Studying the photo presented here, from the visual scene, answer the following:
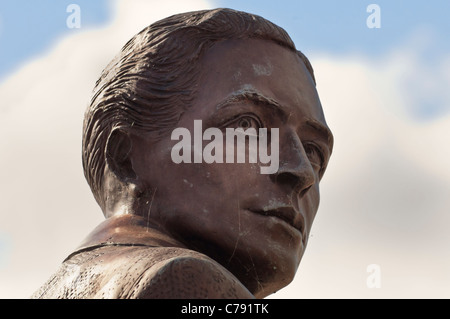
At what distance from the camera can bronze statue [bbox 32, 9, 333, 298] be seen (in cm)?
817

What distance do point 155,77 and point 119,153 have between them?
591mm

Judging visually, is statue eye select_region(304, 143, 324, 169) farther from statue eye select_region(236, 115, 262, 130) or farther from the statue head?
statue eye select_region(236, 115, 262, 130)

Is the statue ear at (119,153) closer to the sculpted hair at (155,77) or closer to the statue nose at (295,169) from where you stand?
the sculpted hair at (155,77)

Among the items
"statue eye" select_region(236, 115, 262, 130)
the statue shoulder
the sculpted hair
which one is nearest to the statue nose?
"statue eye" select_region(236, 115, 262, 130)

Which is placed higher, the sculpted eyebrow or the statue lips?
the sculpted eyebrow

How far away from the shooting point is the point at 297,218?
8.45 meters

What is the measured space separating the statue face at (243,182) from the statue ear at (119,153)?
0.09m

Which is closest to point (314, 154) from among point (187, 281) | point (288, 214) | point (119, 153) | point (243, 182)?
point (288, 214)

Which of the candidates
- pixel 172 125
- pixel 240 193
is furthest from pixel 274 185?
pixel 172 125

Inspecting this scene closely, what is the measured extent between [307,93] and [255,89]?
0.56 m

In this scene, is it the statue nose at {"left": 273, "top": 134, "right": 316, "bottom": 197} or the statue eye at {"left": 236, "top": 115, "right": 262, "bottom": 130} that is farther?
the statue eye at {"left": 236, "top": 115, "right": 262, "bottom": 130}

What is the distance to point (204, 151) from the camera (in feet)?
27.3

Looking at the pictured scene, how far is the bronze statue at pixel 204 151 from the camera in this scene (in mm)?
8172

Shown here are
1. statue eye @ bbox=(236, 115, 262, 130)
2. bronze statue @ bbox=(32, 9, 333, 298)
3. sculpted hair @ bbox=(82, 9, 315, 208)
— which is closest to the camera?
bronze statue @ bbox=(32, 9, 333, 298)
